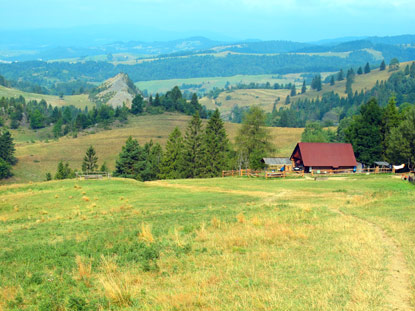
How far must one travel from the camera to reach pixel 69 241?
21594 millimetres

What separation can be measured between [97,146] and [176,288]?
127 meters

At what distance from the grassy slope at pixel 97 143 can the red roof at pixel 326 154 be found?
25384 millimetres

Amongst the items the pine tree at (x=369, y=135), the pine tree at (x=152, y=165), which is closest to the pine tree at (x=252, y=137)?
the pine tree at (x=369, y=135)

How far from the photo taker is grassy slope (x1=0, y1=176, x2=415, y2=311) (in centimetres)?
1181

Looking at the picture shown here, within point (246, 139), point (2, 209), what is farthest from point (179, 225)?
point (246, 139)

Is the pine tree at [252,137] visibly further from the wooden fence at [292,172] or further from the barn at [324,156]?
the barn at [324,156]

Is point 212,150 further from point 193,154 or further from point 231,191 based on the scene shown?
point 231,191

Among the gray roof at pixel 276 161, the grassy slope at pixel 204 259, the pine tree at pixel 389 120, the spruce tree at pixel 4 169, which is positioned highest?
the pine tree at pixel 389 120

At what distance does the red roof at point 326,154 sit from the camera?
7038cm

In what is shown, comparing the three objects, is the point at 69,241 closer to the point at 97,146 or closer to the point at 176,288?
the point at 176,288

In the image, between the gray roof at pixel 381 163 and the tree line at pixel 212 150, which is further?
the tree line at pixel 212 150

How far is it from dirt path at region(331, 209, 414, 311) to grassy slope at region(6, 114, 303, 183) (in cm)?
8158

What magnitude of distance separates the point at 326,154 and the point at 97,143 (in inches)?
3424

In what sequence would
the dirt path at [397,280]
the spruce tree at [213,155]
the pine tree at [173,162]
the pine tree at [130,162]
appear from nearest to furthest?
the dirt path at [397,280] → the spruce tree at [213,155] → the pine tree at [173,162] → the pine tree at [130,162]
